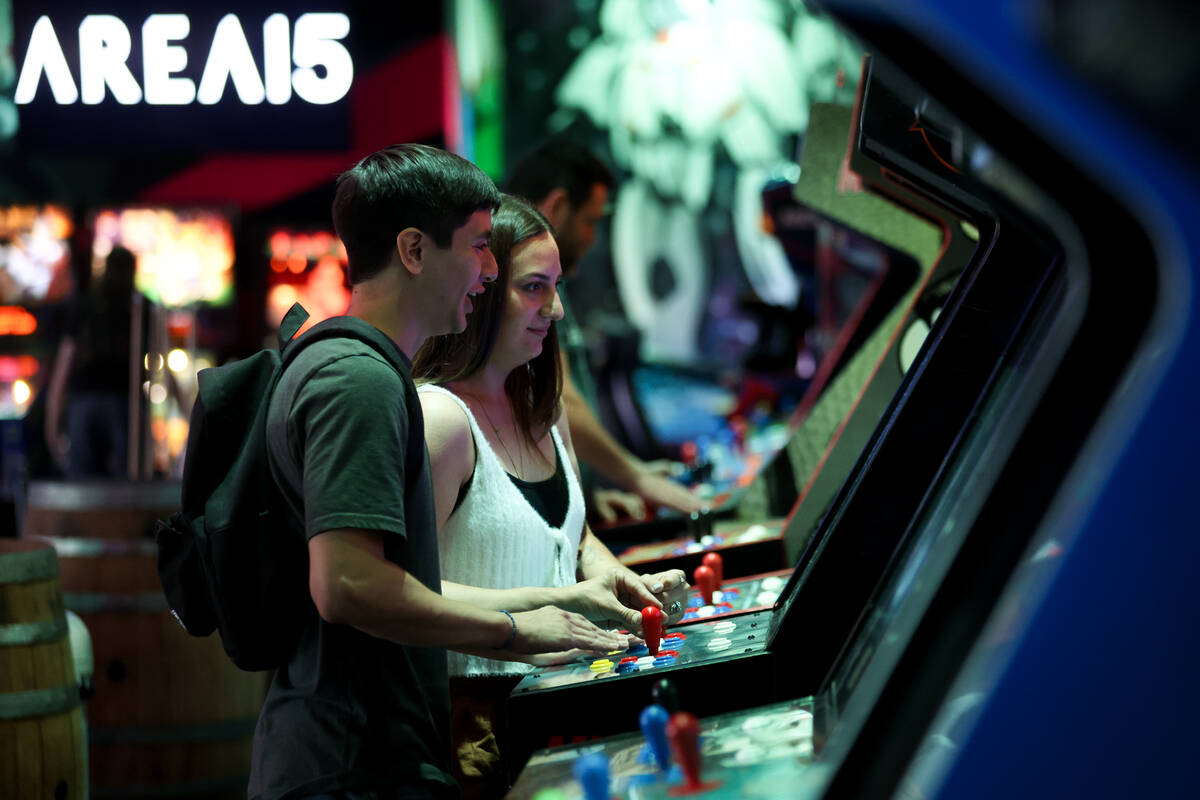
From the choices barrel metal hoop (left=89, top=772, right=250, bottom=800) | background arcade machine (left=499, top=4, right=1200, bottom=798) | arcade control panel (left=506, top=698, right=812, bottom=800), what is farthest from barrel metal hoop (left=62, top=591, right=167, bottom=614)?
background arcade machine (left=499, top=4, right=1200, bottom=798)

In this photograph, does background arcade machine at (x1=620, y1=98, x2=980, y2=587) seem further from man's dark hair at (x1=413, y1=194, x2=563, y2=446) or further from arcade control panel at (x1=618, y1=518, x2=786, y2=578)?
man's dark hair at (x1=413, y1=194, x2=563, y2=446)

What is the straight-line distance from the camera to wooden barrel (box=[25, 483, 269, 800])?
278 cm

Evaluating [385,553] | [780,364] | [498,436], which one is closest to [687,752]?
[385,553]

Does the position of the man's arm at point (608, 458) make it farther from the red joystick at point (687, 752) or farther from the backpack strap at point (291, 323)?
the red joystick at point (687, 752)

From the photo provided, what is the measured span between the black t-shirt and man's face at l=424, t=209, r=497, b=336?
0.15 metres

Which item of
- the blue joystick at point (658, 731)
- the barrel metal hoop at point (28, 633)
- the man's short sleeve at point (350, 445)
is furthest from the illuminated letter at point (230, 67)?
the blue joystick at point (658, 731)

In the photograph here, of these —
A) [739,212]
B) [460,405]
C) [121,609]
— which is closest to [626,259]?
[739,212]

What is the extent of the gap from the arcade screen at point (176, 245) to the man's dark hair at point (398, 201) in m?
6.62

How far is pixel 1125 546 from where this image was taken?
0.73 meters

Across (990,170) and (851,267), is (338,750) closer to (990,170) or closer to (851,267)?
(990,170)

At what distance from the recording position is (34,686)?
223 cm

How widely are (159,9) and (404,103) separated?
332 centimetres

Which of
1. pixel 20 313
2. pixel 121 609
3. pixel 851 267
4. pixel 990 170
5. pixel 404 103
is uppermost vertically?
pixel 990 170

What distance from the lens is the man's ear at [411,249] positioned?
1366 millimetres
